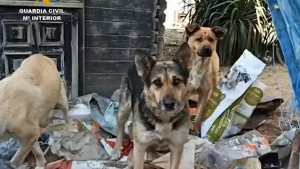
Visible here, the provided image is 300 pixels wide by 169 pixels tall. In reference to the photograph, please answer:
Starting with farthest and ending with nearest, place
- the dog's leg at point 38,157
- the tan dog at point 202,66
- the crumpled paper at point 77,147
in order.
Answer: the tan dog at point 202,66 < the crumpled paper at point 77,147 < the dog's leg at point 38,157

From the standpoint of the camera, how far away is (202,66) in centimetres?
481

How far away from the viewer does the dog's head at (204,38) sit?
4.78 metres

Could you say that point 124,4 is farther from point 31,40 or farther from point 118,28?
point 31,40

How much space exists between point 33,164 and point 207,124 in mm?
1803

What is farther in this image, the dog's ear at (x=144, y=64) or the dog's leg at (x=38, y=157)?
the dog's leg at (x=38, y=157)

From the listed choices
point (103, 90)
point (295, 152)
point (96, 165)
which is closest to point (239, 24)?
point (103, 90)

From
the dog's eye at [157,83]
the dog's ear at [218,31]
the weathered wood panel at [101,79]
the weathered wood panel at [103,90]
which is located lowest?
the weathered wood panel at [103,90]

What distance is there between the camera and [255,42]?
347 inches

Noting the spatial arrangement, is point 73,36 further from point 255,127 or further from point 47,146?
point 255,127

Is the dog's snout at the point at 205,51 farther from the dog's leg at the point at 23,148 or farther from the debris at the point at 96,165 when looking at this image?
the dog's leg at the point at 23,148

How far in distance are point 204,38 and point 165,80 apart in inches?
74.9

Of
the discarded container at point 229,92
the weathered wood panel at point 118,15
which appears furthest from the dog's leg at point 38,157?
the weathered wood panel at point 118,15

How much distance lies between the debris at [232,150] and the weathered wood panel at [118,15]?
2.14m

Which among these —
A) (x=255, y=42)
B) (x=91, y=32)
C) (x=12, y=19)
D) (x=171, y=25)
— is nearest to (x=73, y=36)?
(x=91, y=32)
